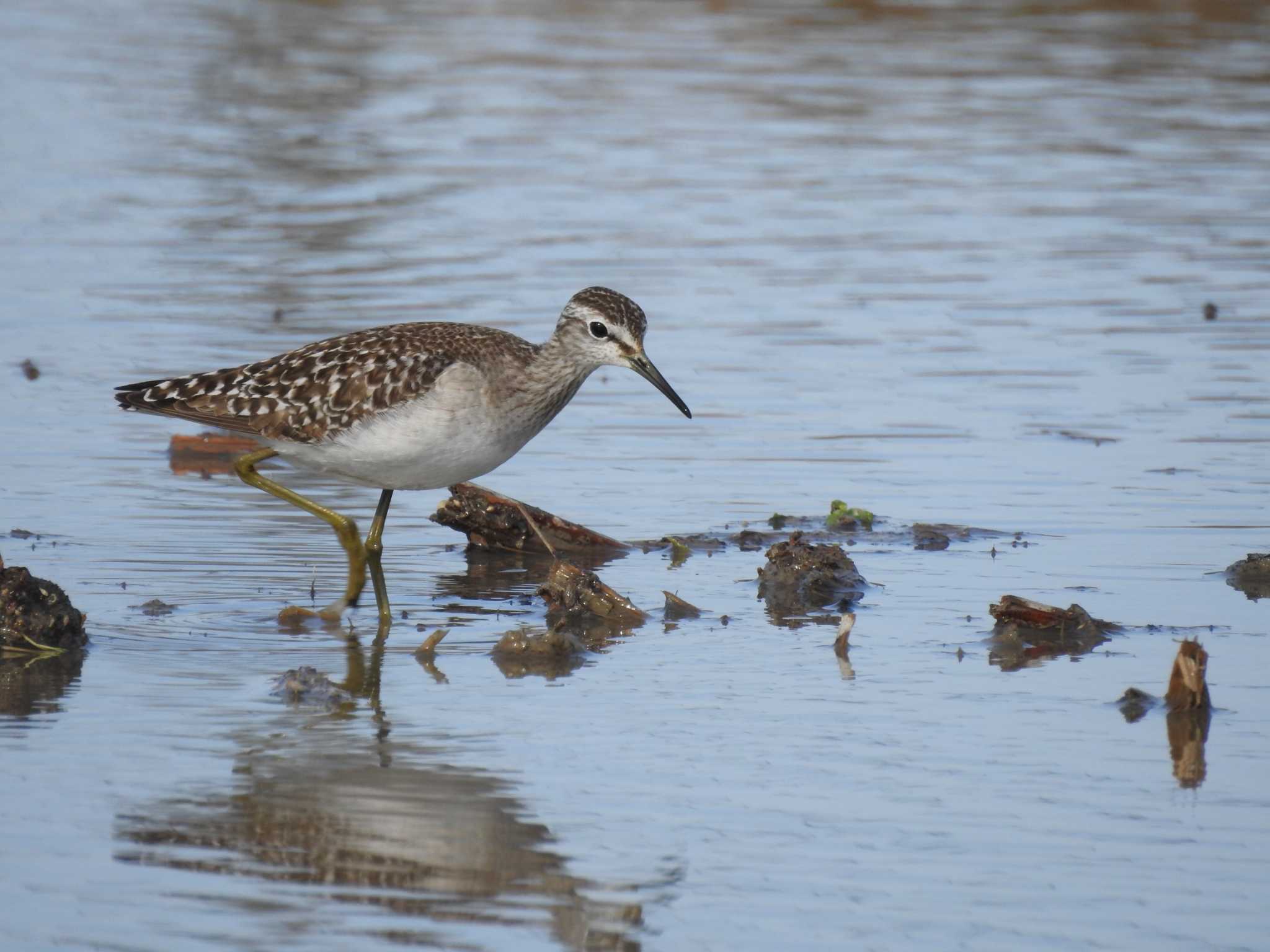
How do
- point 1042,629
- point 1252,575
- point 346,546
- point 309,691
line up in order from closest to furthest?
point 309,691 → point 1042,629 → point 346,546 → point 1252,575

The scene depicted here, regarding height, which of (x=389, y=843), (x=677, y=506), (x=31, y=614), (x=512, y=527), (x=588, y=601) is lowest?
(x=389, y=843)

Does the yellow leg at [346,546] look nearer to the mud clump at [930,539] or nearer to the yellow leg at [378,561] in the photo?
the yellow leg at [378,561]

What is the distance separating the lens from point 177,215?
1916cm

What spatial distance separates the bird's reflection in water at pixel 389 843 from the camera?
593 centimetres

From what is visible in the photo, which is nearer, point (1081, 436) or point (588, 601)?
point (588, 601)

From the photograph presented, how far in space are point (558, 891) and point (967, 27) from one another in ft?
92.7

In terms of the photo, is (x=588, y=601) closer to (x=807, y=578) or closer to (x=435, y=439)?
(x=435, y=439)

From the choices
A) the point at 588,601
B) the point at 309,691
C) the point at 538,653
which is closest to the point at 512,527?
the point at 588,601

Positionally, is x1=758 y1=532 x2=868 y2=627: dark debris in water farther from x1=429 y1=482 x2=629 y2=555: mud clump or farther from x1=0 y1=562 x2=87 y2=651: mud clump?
x1=0 y1=562 x2=87 y2=651: mud clump

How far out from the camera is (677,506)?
1137cm

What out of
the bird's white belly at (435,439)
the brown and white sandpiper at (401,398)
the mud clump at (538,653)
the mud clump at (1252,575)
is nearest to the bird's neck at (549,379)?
the brown and white sandpiper at (401,398)

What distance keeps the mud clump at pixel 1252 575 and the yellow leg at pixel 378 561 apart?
3955 mm

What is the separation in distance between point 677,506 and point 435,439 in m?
2.60

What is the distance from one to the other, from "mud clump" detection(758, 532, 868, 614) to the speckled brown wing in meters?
1.71
